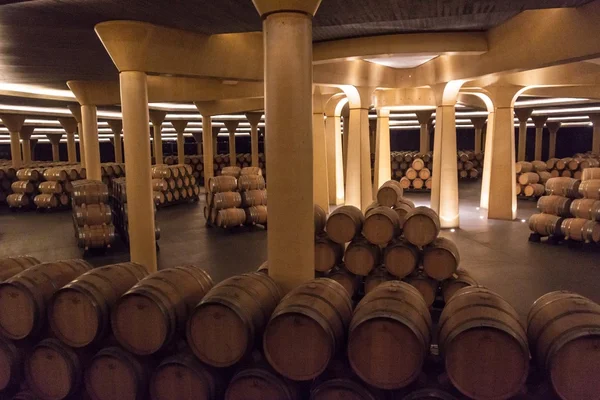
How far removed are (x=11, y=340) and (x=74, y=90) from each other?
12.6 metres

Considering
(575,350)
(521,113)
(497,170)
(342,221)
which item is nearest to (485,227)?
(497,170)

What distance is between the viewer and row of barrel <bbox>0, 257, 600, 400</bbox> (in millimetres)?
3475

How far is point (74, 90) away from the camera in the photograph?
1520 cm

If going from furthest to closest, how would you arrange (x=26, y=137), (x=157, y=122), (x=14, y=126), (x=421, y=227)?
(x=26, y=137) < (x=157, y=122) < (x=14, y=126) < (x=421, y=227)

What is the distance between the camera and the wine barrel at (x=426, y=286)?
24.5 ft

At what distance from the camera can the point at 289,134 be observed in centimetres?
538

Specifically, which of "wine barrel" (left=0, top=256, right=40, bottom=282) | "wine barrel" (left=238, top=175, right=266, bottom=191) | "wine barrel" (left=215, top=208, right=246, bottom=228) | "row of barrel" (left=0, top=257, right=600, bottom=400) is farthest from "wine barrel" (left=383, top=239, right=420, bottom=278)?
"wine barrel" (left=238, top=175, right=266, bottom=191)

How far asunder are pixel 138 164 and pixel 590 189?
10.5m

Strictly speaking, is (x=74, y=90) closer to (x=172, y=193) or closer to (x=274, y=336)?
(x=172, y=193)

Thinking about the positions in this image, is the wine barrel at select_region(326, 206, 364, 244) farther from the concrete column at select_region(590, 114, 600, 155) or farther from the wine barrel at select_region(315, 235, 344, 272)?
the concrete column at select_region(590, 114, 600, 155)

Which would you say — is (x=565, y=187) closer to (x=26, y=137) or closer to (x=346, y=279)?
(x=346, y=279)

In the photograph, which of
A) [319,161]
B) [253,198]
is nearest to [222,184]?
[253,198]

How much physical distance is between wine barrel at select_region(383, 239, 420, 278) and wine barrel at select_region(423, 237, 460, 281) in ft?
0.64

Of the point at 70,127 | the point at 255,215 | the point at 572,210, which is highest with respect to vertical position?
the point at 70,127
